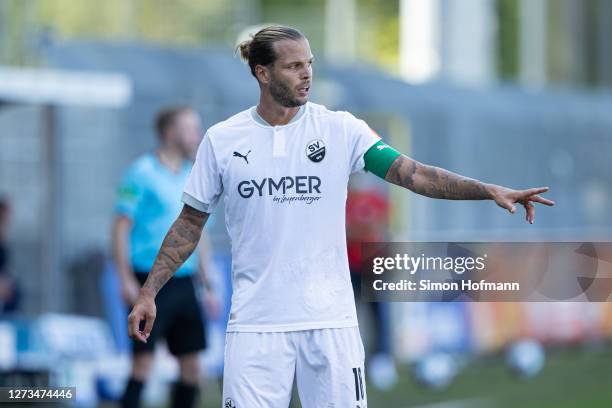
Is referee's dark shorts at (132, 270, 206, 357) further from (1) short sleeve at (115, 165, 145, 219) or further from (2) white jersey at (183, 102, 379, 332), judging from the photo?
(2) white jersey at (183, 102, 379, 332)

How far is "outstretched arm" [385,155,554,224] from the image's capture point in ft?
18.0

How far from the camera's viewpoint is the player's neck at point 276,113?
19.2ft

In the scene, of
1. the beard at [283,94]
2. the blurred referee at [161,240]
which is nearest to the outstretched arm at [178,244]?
the beard at [283,94]

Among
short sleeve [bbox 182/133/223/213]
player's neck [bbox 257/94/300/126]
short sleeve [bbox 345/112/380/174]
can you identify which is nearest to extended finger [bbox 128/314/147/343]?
short sleeve [bbox 182/133/223/213]

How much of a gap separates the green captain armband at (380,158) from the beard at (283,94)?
330mm

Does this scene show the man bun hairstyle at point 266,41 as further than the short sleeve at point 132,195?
No

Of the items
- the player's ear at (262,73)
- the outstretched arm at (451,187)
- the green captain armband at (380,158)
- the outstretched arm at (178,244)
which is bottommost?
the outstretched arm at (178,244)

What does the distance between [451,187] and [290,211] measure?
0.62 metres

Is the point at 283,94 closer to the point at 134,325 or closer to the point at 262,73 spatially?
the point at 262,73

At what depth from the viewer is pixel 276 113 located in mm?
5871

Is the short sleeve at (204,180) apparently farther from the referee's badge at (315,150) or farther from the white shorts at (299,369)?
the white shorts at (299,369)

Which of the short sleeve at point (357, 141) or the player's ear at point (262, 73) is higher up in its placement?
the player's ear at point (262, 73)

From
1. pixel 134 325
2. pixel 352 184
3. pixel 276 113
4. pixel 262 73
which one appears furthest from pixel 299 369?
pixel 352 184

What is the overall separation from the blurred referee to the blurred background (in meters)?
2.22
